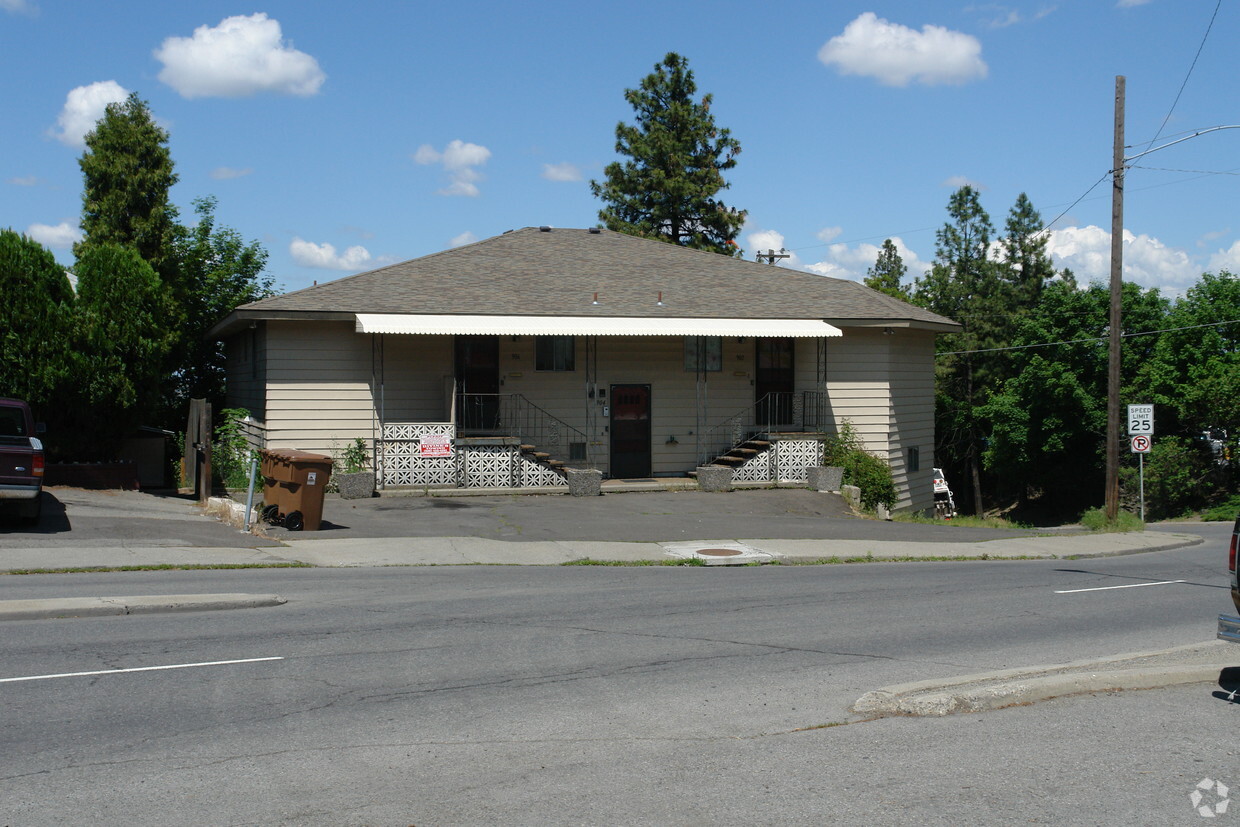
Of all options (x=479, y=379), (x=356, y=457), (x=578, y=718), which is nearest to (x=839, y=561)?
(x=578, y=718)

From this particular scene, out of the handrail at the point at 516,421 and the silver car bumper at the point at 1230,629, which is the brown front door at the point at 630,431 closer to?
the handrail at the point at 516,421

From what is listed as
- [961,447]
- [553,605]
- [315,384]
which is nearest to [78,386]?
[315,384]

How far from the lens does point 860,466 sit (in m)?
24.6

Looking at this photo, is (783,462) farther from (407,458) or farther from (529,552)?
(529,552)

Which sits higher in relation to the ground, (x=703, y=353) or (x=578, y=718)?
(x=703, y=353)

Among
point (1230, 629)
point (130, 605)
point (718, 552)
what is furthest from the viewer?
point (718, 552)

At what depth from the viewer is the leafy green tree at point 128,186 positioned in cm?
2798

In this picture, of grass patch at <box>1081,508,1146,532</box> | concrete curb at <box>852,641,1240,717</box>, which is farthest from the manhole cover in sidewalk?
grass patch at <box>1081,508,1146,532</box>

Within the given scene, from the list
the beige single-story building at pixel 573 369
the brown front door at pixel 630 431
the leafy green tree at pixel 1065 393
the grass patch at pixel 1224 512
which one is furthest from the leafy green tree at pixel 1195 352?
the brown front door at pixel 630 431

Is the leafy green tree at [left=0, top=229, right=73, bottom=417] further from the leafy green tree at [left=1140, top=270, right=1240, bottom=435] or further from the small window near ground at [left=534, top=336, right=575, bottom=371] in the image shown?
the leafy green tree at [left=1140, top=270, right=1240, bottom=435]

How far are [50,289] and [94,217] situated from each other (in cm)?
911

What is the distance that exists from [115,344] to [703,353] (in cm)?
1273

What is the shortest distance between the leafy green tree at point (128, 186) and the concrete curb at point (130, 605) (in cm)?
1968

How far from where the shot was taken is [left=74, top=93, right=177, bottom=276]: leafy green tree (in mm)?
27984
